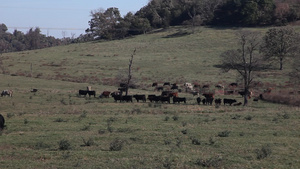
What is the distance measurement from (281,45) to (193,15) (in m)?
52.6

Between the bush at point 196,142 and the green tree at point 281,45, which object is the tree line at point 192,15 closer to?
the green tree at point 281,45

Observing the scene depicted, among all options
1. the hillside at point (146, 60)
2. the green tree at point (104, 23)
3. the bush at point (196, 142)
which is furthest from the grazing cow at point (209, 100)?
the green tree at point (104, 23)

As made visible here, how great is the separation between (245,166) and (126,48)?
253ft

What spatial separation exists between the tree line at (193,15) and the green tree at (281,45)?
30.2m

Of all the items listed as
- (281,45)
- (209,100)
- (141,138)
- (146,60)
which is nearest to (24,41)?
(146,60)

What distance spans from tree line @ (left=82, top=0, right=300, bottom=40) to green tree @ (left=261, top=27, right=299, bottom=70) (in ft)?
98.9

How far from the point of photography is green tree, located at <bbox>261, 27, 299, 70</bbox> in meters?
62.2

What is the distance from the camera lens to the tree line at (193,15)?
9462cm

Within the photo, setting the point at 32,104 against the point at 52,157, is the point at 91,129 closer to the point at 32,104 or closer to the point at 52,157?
the point at 52,157

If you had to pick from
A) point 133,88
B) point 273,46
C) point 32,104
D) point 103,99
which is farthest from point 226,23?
point 32,104

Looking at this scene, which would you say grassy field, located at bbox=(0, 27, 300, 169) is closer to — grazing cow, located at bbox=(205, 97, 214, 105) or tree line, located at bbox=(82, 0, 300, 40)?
grazing cow, located at bbox=(205, 97, 214, 105)

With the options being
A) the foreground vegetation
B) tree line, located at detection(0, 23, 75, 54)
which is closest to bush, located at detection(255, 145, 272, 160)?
the foreground vegetation

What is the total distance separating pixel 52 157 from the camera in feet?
38.6

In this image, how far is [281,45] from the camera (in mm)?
62625
